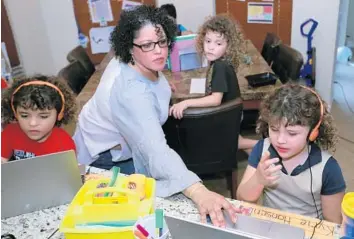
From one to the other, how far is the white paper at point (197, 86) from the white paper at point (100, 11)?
1838 mm

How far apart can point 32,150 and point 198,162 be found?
882mm

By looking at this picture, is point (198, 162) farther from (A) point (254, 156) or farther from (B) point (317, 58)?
(B) point (317, 58)

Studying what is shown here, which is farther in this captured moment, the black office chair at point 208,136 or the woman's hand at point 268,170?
the black office chair at point 208,136

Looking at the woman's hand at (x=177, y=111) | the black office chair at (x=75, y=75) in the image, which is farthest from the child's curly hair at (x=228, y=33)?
the black office chair at (x=75, y=75)

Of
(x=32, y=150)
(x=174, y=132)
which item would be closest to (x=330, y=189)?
(x=174, y=132)

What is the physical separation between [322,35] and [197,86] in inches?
71.2

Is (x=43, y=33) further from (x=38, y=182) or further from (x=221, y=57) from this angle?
(x=38, y=182)

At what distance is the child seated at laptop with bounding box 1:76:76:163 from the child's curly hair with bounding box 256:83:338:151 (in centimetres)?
76

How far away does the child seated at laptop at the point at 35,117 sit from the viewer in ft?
4.36

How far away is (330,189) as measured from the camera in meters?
1.23

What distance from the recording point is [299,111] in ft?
4.00

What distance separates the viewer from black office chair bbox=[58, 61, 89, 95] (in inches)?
96.8

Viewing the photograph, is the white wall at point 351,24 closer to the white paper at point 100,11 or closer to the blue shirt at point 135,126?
the white paper at point 100,11

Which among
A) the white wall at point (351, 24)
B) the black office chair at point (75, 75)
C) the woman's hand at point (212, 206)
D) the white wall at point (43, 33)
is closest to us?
the woman's hand at point (212, 206)
